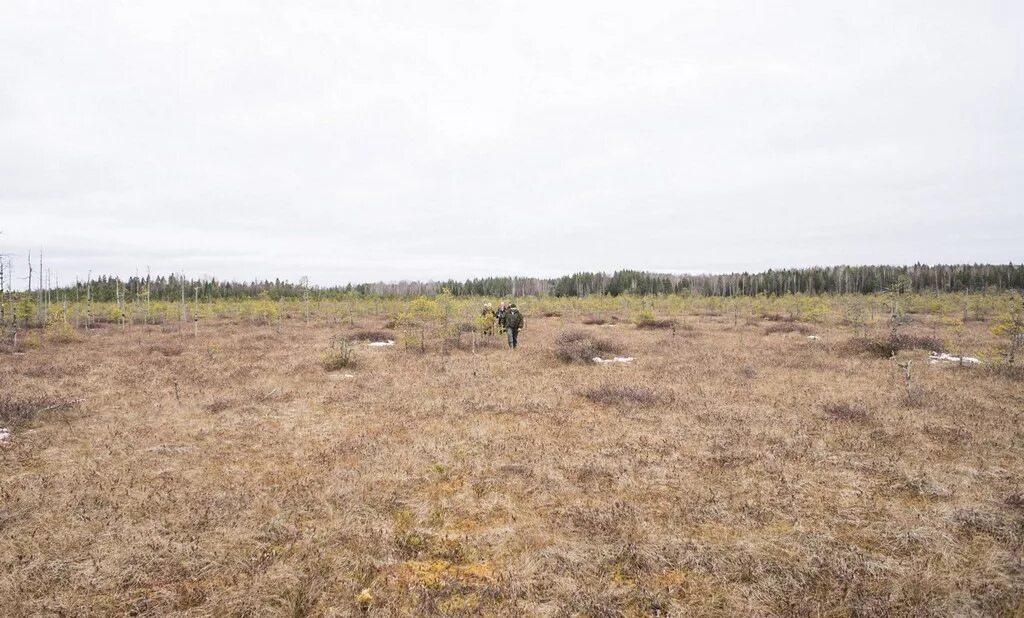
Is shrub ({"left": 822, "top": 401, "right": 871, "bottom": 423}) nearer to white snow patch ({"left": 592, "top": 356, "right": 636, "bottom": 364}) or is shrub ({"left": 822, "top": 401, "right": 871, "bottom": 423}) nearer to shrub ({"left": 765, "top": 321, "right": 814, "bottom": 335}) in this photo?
white snow patch ({"left": 592, "top": 356, "right": 636, "bottom": 364})

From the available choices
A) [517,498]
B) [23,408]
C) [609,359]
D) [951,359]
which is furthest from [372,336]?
[951,359]

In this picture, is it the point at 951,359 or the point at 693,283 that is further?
the point at 693,283

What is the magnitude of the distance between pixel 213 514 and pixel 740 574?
690 centimetres

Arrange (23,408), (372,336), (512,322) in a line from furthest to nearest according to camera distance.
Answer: (372,336), (512,322), (23,408)

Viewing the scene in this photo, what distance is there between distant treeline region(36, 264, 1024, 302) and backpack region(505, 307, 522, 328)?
58.0 meters

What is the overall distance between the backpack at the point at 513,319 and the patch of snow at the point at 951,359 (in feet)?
52.6

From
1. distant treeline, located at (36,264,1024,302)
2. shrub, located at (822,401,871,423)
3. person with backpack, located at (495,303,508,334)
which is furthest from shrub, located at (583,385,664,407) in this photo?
distant treeline, located at (36,264,1024,302)

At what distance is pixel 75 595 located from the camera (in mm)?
4703

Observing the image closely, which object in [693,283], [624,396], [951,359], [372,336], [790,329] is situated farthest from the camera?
[693,283]

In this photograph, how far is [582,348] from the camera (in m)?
18.9

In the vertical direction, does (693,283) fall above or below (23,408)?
above

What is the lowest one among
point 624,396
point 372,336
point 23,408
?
point 23,408

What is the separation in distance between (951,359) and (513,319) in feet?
56.9

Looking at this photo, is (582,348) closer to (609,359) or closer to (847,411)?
(609,359)
